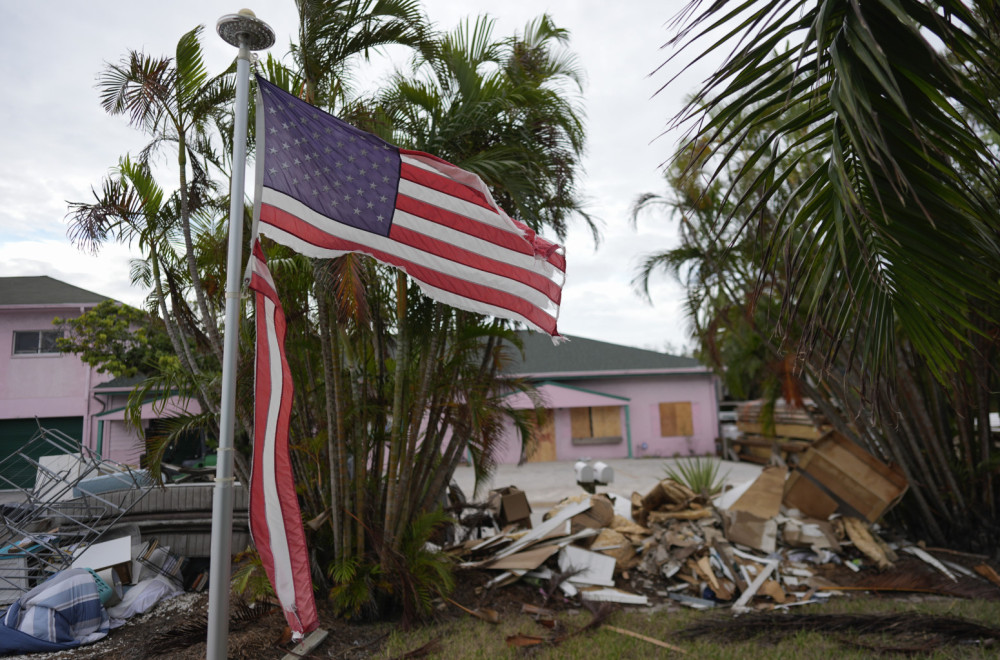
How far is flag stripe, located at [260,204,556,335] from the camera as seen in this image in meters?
4.29

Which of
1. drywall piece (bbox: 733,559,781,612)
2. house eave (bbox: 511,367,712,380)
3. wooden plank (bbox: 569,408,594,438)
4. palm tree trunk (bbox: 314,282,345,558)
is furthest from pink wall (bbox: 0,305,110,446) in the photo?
drywall piece (bbox: 733,559,781,612)

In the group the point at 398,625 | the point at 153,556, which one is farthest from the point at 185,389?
the point at 398,625

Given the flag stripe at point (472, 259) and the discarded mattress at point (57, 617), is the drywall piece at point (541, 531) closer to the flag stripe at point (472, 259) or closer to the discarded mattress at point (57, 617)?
the flag stripe at point (472, 259)

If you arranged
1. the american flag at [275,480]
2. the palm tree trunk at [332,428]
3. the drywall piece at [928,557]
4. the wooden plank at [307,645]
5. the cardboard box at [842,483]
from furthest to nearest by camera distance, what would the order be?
the cardboard box at [842,483] < the drywall piece at [928,557] < the palm tree trunk at [332,428] < the wooden plank at [307,645] < the american flag at [275,480]

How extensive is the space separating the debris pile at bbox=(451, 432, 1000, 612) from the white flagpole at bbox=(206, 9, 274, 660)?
4.56 meters

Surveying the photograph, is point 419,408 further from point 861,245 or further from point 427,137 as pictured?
point 861,245

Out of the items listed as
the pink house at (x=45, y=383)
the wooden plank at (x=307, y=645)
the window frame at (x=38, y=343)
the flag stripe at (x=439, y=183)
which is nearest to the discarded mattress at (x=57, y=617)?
the wooden plank at (x=307, y=645)

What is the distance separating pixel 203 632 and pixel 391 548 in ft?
5.86

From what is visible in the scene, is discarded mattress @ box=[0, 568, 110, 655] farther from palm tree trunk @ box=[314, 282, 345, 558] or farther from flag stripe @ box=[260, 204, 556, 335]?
flag stripe @ box=[260, 204, 556, 335]

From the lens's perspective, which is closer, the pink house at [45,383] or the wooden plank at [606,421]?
the pink house at [45,383]

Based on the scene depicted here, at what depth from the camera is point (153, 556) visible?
784cm

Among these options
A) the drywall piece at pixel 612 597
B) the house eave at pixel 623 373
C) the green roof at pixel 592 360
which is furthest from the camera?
the green roof at pixel 592 360

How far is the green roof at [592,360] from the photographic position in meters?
26.3

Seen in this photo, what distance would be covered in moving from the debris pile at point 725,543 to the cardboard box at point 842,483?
0.01 metres
